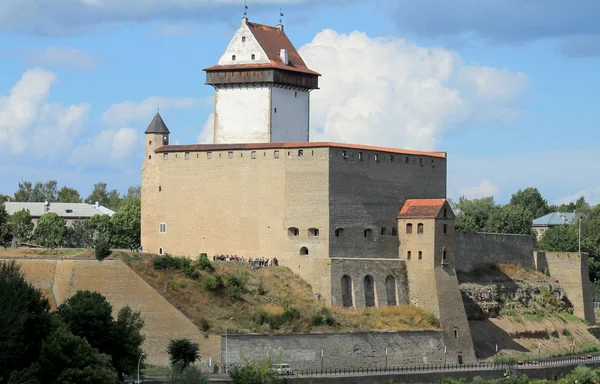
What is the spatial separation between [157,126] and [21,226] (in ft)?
46.3

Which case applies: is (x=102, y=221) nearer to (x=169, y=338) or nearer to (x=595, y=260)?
(x=169, y=338)

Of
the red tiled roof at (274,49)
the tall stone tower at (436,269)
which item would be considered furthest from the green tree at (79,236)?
the tall stone tower at (436,269)

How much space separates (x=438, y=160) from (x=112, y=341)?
70.8ft

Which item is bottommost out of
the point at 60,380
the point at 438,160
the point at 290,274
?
the point at 60,380

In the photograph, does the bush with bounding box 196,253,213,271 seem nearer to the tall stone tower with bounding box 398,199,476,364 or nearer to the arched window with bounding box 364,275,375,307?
the arched window with bounding box 364,275,375,307

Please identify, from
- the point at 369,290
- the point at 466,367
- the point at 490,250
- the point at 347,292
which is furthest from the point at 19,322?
the point at 490,250

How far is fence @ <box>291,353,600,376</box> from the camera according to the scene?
5119 centimetres

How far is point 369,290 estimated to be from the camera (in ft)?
187

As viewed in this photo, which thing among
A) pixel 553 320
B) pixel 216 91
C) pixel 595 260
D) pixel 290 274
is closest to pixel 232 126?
pixel 216 91

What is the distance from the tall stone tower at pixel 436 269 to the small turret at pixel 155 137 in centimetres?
1158

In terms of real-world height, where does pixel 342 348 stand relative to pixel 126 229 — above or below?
below

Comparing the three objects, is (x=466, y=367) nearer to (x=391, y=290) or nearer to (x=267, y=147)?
(x=391, y=290)

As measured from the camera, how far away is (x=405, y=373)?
2051 inches

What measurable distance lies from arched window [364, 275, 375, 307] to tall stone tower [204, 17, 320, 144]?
811cm
